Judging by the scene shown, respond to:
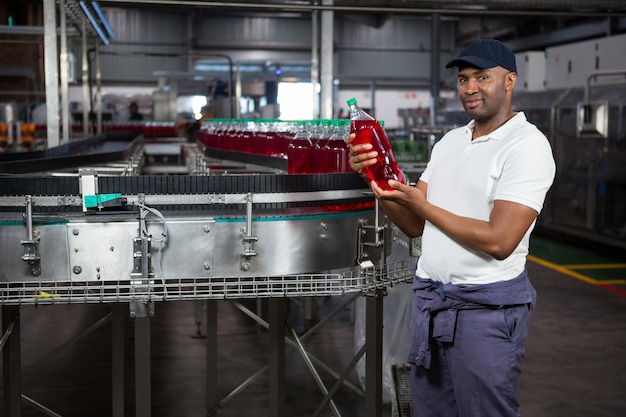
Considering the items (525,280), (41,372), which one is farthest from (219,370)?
(525,280)

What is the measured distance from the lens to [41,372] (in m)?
4.25

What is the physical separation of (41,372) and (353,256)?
2.75m

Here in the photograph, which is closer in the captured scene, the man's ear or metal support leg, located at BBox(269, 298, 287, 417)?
the man's ear

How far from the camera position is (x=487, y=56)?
5.49 feet

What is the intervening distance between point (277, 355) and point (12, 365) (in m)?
0.90

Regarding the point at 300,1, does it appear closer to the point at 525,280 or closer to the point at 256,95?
the point at 525,280

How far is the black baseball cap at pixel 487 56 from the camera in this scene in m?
1.66

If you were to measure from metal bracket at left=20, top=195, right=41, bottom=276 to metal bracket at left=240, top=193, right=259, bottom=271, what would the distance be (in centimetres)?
49

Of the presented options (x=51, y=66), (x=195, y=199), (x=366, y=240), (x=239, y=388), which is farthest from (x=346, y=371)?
(x=51, y=66)

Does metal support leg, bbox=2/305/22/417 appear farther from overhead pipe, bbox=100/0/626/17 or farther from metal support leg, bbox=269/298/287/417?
overhead pipe, bbox=100/0/626/17

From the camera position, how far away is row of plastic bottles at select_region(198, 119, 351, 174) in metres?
2.36

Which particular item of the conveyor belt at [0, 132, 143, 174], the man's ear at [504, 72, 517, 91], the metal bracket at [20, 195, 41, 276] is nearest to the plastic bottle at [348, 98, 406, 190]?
the man's ear at [504, 72, 517, 91]

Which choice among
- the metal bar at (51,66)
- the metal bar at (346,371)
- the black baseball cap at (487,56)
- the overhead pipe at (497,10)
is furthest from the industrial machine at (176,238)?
the overhead pipe at (497,10)

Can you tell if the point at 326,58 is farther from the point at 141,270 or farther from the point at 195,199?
the point at 141,270
